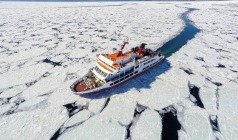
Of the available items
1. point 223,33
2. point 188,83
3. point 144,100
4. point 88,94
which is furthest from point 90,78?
point 223,33

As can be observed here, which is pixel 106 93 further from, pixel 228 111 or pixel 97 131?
pixel 228 111

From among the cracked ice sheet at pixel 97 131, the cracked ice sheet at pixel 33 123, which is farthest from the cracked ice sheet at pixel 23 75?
the cracked ice sheet at pixel 97 131

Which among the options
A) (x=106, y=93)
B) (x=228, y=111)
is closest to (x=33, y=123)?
(x=106, y=93)

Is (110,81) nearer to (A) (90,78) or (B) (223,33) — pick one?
(A) (90,78)

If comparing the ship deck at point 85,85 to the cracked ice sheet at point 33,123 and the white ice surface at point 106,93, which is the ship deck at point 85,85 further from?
the cracked ice sheet at point 33,123

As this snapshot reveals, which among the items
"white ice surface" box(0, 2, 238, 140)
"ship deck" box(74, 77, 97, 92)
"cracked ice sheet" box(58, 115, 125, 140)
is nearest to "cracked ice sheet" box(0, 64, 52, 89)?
"white ice surface" box(0, 2, 238, 140)

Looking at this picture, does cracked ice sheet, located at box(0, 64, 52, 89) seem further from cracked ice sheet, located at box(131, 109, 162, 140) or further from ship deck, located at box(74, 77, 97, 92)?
cracked ice sheet, located at box(131, 109, 162, 140)
